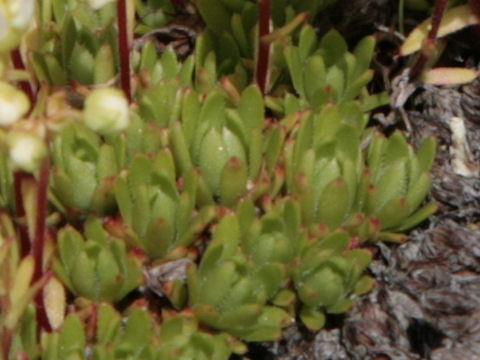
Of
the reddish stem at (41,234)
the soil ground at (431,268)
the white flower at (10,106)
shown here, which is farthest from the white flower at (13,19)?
the soil ground at (431,268)

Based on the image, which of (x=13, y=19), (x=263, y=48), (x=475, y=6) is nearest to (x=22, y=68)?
(x=13, y=19)

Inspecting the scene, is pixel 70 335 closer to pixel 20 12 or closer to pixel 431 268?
pixel 20 12

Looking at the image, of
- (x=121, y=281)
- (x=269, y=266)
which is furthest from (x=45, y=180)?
(x=269, y=266)

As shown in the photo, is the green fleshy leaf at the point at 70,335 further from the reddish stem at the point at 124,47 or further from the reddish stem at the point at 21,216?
the reddish stem at the point at 124,47

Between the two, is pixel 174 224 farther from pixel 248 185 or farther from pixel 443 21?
pixel 443 21

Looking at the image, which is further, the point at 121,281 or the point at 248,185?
the point at 248,185

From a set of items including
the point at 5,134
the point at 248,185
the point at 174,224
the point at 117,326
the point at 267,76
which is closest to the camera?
the point at 5,134

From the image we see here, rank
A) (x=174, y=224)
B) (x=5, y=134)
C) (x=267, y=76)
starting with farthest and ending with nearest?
(x=267, y=76) → (x=174, y=224) → (x=5, y=134)

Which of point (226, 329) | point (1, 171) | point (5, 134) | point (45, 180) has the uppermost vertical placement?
point (5, 134)
